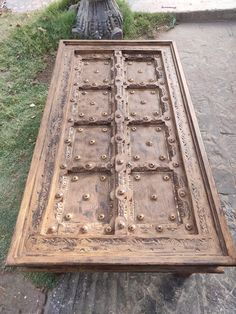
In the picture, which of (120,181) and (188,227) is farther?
(120,181)

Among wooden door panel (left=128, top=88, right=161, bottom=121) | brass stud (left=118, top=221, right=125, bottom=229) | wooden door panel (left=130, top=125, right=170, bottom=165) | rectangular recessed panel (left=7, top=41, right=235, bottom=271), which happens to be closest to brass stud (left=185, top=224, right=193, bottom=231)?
rectangular recessed panel (left=7, top=41, right=235, bottom=271)

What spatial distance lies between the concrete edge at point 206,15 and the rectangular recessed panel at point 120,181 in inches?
98.6

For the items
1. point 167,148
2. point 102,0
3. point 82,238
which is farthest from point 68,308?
point 102,0

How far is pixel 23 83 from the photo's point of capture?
3.71 meters

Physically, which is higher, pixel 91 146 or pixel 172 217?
pixel 91 146

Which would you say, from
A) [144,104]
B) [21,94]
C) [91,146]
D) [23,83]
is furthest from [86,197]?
[23,83]

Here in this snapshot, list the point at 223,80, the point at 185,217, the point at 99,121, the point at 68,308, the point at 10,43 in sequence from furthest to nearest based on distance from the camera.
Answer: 1. the point at 10,43
2. the point at 223,80
3. the point at 99,121
4. the point at 68,308
5. the point at 185,217

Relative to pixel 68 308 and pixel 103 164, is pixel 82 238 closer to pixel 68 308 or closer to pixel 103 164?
pixel 103 164

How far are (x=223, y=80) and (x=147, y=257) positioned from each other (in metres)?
2.96

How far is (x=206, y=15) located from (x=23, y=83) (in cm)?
296

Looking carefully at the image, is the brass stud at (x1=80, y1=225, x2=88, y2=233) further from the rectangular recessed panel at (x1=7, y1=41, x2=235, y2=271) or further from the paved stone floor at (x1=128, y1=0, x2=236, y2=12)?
the paved stone floor at (x1=128, y1=0, x2=236, y2=12)

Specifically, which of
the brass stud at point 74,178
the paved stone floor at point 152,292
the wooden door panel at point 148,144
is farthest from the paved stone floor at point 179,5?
the brass stud at point 74,178

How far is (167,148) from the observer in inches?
78.8

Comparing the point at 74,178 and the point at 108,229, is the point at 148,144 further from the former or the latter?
the point at 108,229
